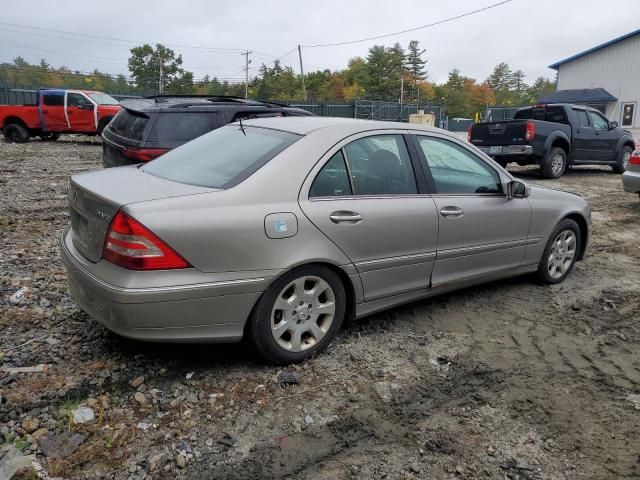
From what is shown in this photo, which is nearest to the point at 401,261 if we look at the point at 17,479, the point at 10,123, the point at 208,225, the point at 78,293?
the point at 208,225

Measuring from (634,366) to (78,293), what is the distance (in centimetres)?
360

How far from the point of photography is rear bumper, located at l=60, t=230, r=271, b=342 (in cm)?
284

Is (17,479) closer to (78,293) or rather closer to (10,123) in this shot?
(78,293)

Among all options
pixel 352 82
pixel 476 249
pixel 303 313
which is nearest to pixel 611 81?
pixel 476 249

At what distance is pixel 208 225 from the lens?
294 centimetres

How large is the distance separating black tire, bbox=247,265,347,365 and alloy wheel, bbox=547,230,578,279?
2.60 m

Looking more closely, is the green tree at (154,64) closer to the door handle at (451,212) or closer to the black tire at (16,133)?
the black tire at (16,133)

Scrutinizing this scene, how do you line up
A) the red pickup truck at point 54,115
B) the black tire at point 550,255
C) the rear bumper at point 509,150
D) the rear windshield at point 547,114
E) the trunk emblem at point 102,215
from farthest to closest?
the red pickup truck at point 54,115 → the rear windshield at point 547,114 → the rear bumper at point 509,150 → the black tire at point 550,255 → the trunk emblem at point 102,215


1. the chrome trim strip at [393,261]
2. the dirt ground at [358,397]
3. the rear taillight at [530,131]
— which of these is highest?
the rear taillight at [530,131]

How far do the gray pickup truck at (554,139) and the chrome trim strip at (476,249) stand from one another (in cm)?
874

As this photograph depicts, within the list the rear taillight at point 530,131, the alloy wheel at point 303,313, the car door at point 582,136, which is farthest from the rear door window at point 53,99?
the alloy wheel at point 303,313

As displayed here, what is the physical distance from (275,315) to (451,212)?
1.61 m

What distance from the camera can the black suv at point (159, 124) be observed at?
6.55 metres

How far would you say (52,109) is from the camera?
18562 mm
